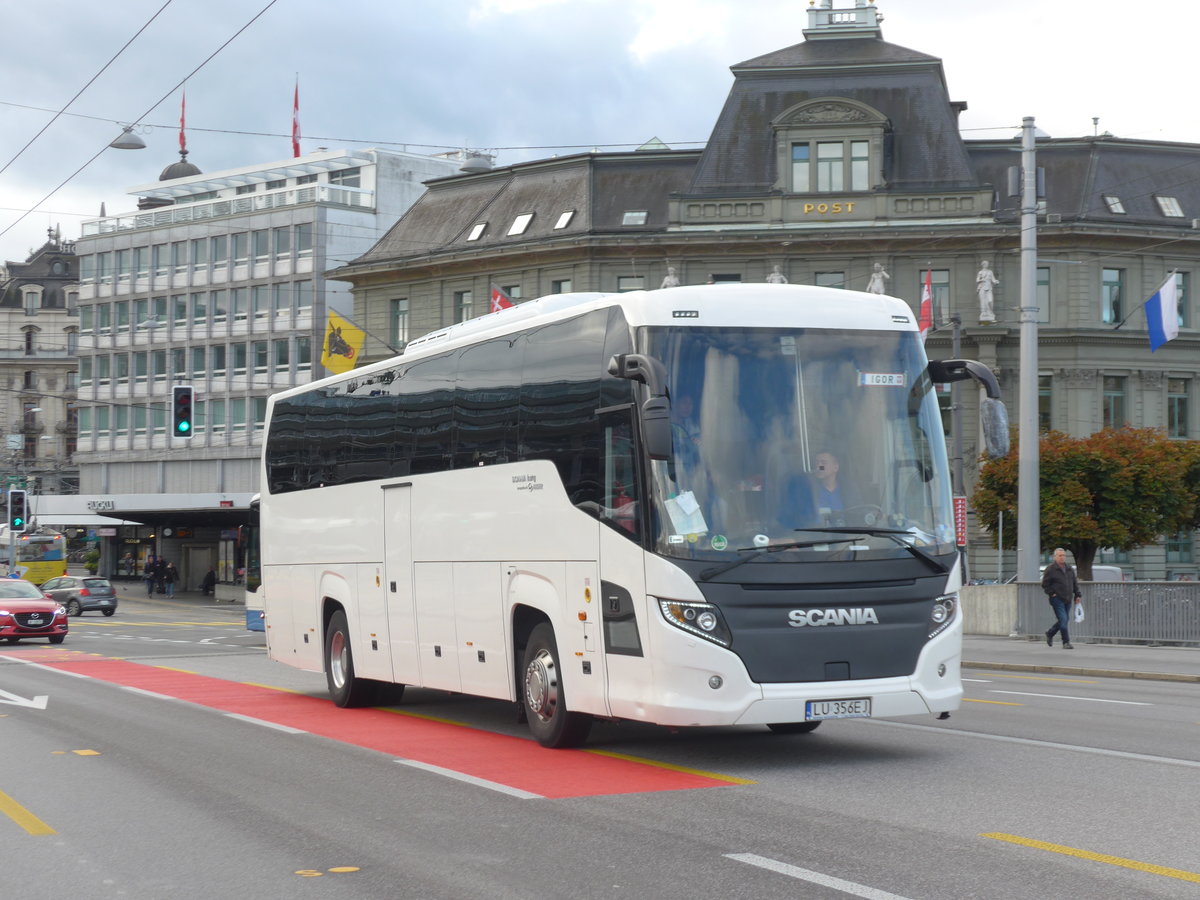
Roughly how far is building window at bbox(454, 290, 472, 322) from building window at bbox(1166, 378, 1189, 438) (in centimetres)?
2643

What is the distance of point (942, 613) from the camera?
39.3ft

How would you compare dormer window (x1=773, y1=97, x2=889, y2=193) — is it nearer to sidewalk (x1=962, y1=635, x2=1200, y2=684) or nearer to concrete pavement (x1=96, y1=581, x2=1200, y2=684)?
concrete pavement (x1=96, y1=581, x2=1200, y2=684)

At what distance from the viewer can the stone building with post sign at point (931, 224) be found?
187 ft

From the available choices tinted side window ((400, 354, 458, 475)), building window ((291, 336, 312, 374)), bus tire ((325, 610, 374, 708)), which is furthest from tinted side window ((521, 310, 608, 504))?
building window ((291, 336, 312, 374))

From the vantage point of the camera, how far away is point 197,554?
80.1 meters

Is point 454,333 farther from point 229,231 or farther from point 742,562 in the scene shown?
point 229,231

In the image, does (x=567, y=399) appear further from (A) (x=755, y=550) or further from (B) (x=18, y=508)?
(B) (x=18, y=508)

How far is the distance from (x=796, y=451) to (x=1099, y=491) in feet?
135

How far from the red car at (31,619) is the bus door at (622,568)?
88.6ft

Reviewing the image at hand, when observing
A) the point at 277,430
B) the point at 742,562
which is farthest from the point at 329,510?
the point at 742,562

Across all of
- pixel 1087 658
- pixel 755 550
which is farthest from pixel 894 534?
pixel 1087 658

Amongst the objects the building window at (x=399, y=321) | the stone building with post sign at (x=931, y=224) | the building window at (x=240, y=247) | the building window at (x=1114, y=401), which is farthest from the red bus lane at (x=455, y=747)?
the building window at (x=240, y=247)

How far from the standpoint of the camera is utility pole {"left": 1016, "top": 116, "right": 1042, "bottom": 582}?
29.1 m

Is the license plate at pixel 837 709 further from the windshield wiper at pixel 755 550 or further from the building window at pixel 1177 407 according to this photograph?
the building window at pixel 1177 407
